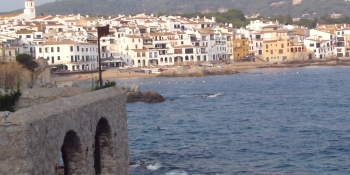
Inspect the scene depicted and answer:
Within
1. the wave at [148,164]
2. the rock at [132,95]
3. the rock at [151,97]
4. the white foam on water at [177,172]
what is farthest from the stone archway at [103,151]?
the rock at [132,95]

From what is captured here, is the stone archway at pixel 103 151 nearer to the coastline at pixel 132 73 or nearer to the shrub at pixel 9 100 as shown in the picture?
the shrub at pixel 9 100

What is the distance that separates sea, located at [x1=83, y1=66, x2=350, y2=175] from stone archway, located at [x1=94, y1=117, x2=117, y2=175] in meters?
9.89

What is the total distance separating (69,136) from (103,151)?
7.94 feet

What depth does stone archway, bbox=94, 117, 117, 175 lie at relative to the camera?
49.4ft

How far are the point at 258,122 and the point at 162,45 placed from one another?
199 feet

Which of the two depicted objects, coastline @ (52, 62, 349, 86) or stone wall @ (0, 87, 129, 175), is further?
coastline @ (52, 62, 349, 86)

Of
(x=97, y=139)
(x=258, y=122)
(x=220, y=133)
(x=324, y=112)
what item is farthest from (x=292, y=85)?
(x=97, y=139)

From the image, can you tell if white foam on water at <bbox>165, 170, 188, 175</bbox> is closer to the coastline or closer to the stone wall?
the stone wall

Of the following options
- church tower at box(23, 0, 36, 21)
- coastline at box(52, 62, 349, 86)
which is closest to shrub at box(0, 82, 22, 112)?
coastline at box(52, 62, 349, 86)

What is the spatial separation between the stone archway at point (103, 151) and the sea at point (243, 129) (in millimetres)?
9887

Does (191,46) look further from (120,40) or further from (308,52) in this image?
(308,52)

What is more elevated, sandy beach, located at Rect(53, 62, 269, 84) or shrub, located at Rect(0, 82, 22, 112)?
shrub, located at Rect(0, 82, 22, 112)

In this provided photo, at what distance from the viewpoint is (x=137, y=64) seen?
9881 centimetres

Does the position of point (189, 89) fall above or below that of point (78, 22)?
below
